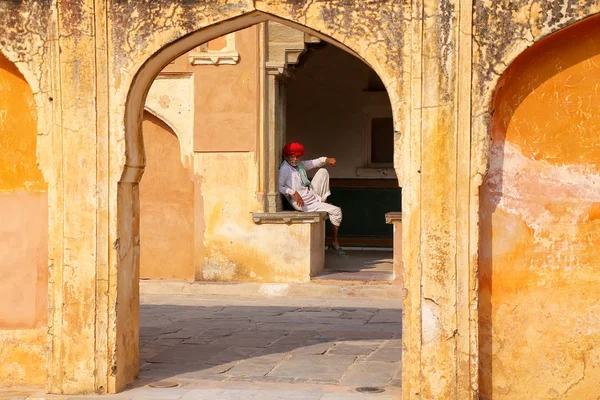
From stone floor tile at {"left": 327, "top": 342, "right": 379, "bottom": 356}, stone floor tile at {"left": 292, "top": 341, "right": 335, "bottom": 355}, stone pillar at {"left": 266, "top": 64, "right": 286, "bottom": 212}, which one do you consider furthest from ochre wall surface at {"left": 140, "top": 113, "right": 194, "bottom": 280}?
stone floor tile at {"left": 327, "top": 342, "right": 379, "bottom": 356}

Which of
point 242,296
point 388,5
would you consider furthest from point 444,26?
point 242,296

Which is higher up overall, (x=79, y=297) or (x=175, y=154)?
(x=175, y=154)

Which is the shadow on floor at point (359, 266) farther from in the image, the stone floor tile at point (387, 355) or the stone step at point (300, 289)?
the stone floor tile at point (387, 355)

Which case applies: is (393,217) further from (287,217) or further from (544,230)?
(544,230)

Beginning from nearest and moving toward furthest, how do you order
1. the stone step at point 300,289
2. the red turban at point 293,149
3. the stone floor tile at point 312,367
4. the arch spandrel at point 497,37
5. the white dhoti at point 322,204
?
1. the arch spandrel at point 497,37
2. the stone floor tile at point 312,367
3. the stone step at point 300,289
4. the red turban at point 293,149
5. the white dhoti at point 322,204

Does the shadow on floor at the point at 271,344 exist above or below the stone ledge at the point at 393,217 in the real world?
below

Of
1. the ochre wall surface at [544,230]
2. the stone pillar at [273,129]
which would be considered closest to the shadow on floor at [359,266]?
the stone pillar at [273,129]

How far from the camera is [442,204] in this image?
651 centimetres

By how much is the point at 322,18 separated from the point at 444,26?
0.73 meters

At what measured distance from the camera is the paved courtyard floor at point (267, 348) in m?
7.18

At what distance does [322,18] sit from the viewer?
21.8ft

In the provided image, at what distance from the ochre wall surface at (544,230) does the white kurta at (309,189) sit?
6118 mm

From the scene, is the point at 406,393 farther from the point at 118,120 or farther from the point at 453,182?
the point at 118,120

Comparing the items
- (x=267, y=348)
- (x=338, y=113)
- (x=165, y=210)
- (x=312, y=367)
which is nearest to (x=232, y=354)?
(x=267, y=348)
